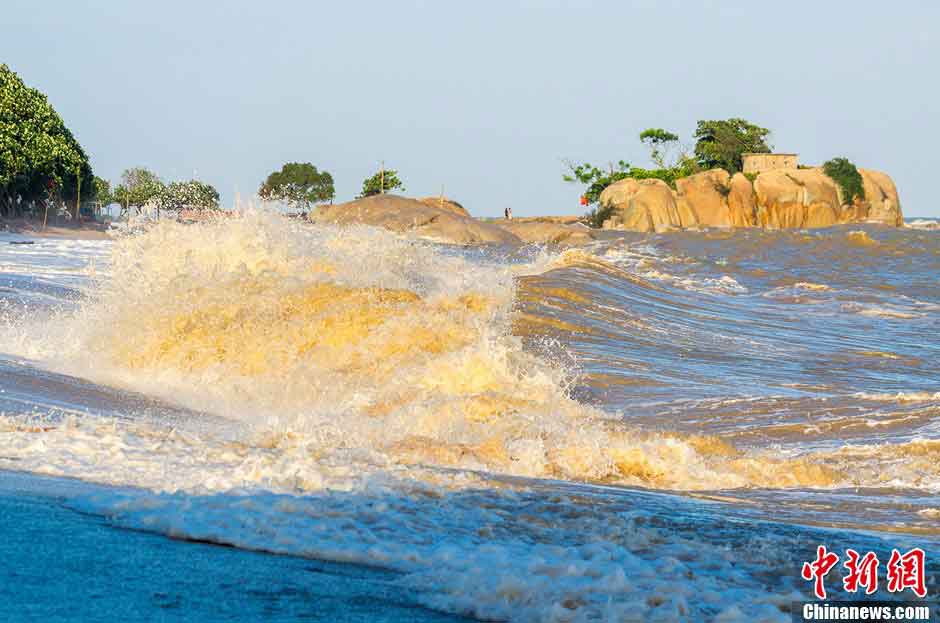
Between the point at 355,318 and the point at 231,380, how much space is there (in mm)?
1546

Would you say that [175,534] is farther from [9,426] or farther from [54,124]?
[54,124]

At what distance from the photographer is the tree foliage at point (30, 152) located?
42438mm

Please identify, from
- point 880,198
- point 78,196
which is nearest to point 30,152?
point 78,196

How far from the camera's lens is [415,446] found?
5590 mm

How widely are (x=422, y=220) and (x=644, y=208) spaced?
14.8 m

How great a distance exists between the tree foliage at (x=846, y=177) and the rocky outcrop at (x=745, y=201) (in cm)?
31

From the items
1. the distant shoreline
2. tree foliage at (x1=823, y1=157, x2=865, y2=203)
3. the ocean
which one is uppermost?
tree foliage at (x1=823, y1=157, x2=865, y2=203)

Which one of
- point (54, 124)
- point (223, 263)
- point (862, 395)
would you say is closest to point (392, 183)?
point (54, 124)

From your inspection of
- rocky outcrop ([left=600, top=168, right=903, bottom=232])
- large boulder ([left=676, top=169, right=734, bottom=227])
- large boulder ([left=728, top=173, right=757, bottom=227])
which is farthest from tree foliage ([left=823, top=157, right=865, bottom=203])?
large boulder ([left=676, top=169, right=734, bottom=227])

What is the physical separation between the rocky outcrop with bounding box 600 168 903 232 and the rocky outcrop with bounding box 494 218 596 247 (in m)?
9.49

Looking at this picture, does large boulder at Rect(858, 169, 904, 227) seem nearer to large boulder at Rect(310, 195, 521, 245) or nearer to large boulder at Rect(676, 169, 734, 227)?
large boulder at Rect(676, 169, 734, 227)

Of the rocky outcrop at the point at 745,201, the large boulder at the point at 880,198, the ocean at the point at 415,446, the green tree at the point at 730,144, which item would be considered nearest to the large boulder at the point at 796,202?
the rocky outcrop at the point at 745,201

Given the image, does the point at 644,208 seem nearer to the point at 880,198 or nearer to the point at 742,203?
the point at 742,203

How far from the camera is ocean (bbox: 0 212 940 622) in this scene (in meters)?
3.29
